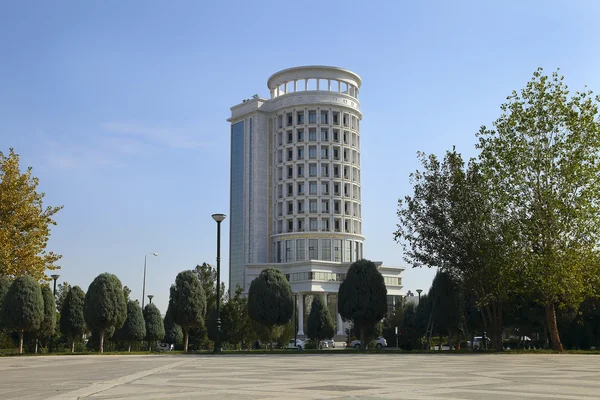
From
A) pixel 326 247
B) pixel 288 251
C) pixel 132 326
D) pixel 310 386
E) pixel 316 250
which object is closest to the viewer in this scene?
pixel 310 386

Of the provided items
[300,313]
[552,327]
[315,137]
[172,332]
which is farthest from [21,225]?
[315,137]

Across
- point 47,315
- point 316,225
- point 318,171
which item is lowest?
Result: point 47,315

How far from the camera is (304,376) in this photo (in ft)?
48.5

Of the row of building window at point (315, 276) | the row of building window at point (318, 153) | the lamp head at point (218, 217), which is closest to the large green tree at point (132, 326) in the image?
the lamp head at point (218, 217)

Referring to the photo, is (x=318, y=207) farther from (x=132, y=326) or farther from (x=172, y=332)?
(x=132, y=326)

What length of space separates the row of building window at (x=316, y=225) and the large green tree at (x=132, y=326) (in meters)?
63.1

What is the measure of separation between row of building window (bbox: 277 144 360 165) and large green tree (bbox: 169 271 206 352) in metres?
72.6

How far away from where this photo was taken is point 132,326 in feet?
162

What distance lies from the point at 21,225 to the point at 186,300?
35.6 ft

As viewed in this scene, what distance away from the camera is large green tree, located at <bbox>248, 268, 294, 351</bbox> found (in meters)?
42.2

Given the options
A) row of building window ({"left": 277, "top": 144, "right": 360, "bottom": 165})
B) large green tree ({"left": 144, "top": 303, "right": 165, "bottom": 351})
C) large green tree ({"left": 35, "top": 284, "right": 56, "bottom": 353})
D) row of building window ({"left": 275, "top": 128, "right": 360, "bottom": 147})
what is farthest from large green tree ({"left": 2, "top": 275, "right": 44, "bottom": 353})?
row of building window ({"left": 275, "top": 128, "right": 360, "bottom": 147})

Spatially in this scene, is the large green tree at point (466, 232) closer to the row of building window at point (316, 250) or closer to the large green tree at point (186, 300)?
the large green tree at point (186, 300)

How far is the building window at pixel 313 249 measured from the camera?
110181 mm

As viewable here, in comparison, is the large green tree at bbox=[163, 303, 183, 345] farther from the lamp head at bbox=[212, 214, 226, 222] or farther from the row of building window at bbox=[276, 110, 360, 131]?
the row of building window at bbox=[276, 110, 360, 131]
